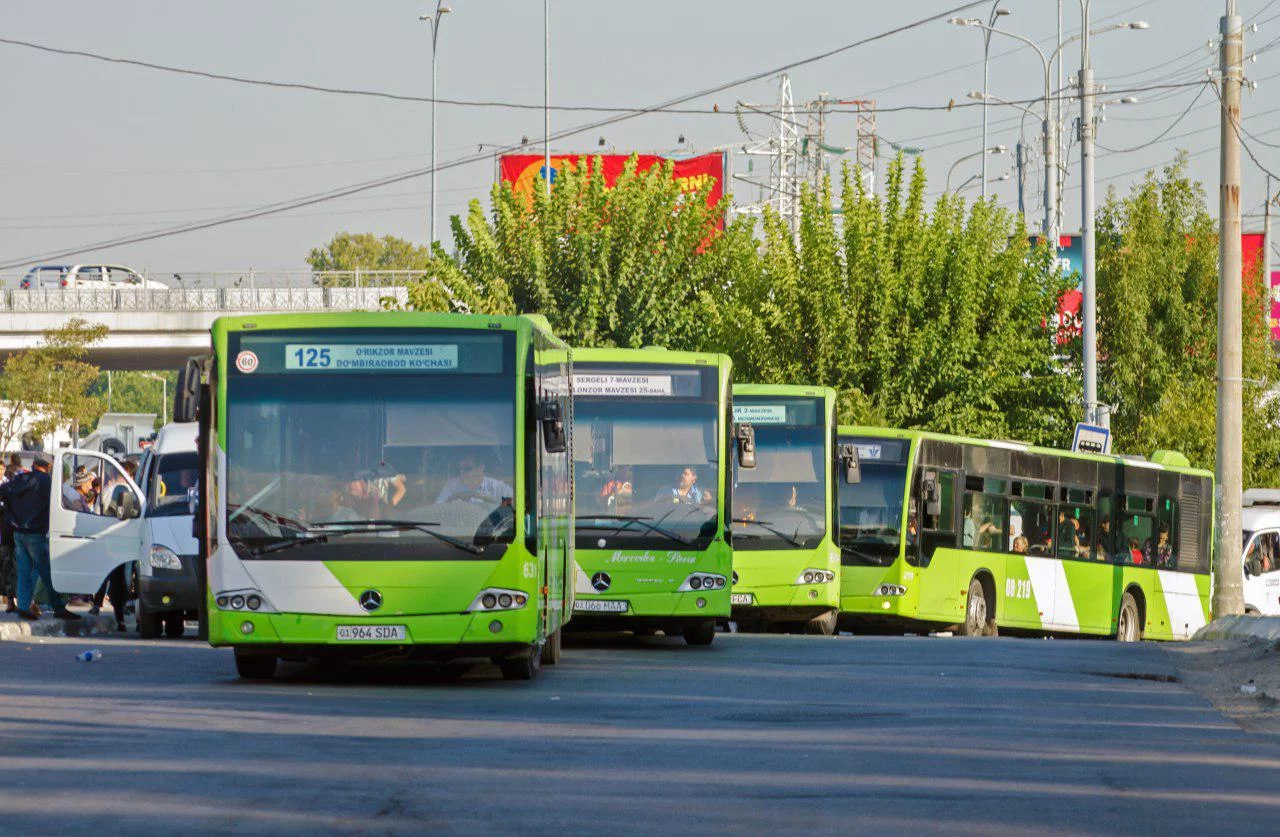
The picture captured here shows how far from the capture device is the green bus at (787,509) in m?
23.8

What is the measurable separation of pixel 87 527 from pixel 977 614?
35.7 feet

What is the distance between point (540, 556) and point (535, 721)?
9.00 ft

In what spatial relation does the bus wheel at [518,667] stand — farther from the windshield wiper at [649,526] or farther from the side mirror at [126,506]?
the side mirror at [126,506]

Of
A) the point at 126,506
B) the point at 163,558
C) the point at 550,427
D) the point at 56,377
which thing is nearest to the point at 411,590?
the point at 550,427

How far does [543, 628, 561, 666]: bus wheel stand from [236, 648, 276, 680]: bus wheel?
7.80 feet

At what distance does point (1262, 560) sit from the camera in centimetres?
3941

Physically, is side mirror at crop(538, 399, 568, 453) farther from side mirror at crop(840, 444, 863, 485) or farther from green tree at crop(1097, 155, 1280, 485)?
green tree at crop(1097, 155, 1280, 485)

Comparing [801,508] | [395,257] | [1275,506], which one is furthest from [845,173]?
[395,257]

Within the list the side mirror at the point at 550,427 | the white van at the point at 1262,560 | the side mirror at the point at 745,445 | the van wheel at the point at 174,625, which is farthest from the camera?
the white van at the point at 1262,560

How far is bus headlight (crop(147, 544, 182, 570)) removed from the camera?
23.8 metres

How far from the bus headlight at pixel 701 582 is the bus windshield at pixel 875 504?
671 centimetres

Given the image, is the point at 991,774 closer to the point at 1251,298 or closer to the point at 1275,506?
the point at 1275,506

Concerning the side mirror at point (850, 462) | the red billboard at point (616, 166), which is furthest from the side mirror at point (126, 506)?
the red billboard at point (616, 166)

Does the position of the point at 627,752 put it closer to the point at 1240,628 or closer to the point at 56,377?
the point at 1240,628
